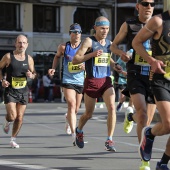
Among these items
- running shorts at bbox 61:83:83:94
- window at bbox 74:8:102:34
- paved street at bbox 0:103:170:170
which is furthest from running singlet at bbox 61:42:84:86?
window at bbox 74:8:102:34

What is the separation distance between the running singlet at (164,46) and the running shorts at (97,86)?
10.3 feet

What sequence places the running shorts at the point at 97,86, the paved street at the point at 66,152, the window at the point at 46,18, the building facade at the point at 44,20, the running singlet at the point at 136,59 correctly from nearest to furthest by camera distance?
the paved street at the point at 66,152, the running singlet at the point at 136,59, the running shorts at the point at 97,86, the building facade at the point at 44,20, the window at the point at 46,18

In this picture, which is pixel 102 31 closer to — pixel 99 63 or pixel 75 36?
pixel 99 63

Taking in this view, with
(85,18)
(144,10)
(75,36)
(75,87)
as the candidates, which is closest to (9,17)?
(85,18)

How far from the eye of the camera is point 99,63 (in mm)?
10555

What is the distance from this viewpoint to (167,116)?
23.8 ft

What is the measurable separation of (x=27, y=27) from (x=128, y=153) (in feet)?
108

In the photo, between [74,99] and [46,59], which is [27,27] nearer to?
[46,59]

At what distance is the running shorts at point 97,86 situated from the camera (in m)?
10.5

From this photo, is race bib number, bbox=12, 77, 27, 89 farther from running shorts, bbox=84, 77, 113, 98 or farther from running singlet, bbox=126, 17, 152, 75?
running singlet, bbox=126, 17, 152, 75

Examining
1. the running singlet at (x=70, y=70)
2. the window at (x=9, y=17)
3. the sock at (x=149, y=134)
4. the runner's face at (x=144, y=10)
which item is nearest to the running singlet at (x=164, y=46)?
the sock at (x=149, y=134)

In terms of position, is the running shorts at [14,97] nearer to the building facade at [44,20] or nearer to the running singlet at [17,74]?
the running singlet at [17,74]

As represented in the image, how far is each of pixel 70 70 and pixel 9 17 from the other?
101 feet

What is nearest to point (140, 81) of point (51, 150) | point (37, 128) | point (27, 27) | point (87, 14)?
point (51, 150)
